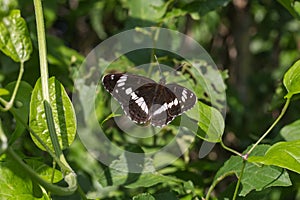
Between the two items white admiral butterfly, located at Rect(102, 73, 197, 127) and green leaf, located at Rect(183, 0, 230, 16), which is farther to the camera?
green leaf, located at Rect(183, 0, 230, 16)

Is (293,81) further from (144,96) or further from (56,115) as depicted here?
(56,115)

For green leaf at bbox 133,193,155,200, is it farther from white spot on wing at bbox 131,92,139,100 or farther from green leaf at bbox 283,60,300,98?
green leaf at bbox 283,60,300,98

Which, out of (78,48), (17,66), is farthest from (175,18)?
(78,48)

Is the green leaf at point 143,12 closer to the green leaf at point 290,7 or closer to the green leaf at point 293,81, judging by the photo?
the green leaf at point 290,7

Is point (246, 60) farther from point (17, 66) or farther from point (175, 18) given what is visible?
point (17, 66)

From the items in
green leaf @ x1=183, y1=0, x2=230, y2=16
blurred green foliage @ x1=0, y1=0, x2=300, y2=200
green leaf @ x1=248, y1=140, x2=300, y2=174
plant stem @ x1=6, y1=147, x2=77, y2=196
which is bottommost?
blurred green foliage @ x1=0, y1=0, x2=300, y2=200

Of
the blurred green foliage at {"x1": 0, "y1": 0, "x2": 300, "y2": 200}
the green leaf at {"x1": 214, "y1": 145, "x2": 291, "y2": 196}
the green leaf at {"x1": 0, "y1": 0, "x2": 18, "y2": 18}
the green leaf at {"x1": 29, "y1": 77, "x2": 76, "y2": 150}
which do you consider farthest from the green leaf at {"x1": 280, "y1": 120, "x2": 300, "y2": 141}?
the green leaf at {"x1": 0, "y1": 0, "x2": 18, "y2": 18}

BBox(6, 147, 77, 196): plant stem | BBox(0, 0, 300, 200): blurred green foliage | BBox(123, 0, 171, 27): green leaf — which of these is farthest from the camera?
BBox(123, 0, 171, 27): green leaf
